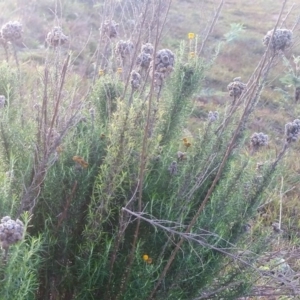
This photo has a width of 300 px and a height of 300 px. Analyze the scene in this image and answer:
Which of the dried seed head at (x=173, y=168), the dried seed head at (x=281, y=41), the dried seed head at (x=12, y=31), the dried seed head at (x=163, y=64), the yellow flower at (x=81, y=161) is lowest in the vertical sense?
the dried seed head at (x=173, y=168)

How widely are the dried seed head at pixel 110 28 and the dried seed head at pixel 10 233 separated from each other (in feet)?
4.50

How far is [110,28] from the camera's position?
2.49m

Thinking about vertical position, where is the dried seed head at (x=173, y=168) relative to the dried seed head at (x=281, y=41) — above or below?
below

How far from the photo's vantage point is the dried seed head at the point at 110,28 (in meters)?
2.41

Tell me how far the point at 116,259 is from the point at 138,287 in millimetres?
130

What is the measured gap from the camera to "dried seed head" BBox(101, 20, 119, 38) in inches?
94.8

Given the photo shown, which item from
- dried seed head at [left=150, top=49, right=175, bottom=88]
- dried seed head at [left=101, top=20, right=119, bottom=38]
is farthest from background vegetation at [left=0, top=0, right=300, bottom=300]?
dried seed head at [left=101, top=20, right=119, bottom=38]

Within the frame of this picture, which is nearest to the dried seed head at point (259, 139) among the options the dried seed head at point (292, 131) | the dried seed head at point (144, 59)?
the dried seed head at point (292, 131)

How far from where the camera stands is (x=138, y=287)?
1.77 m

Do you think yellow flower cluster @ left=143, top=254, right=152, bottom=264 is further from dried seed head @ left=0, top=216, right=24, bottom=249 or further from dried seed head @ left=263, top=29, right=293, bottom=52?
dried seed head @ left=263, top=29, right=293, bottom=52

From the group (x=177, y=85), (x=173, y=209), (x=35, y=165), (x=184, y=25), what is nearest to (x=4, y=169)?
(x=35, y=165)

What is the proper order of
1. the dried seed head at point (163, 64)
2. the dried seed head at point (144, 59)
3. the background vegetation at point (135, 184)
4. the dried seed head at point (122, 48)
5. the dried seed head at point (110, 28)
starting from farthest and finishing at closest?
the dried seed head at point (110, 28) → the dried seed head at point (122, 48) → the dried seed head at point (144, 59) → the dried seed head at point (163, 64) → the background vegetation at point (135, 184)

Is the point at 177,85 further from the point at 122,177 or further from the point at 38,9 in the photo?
the point at 38,9

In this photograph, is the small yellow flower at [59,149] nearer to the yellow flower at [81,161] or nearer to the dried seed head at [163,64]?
the yellow flower at [81,161]
